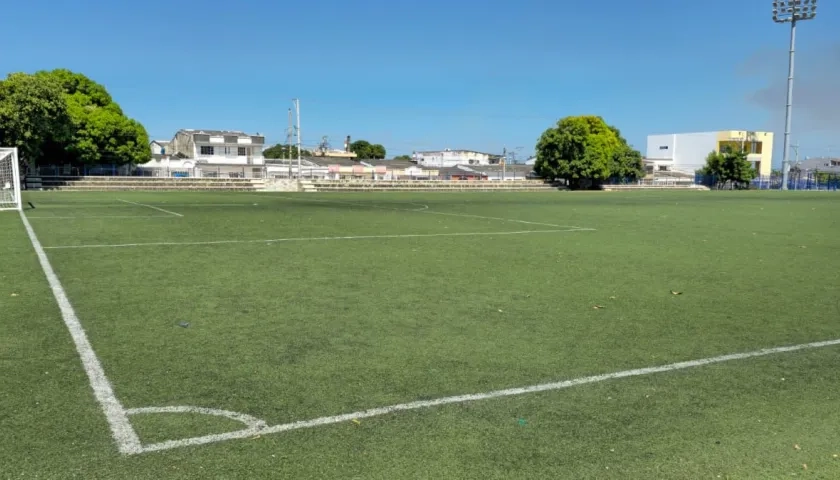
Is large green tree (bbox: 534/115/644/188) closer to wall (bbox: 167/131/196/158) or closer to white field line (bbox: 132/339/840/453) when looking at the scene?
wall (bbox: 167/131/196/158)

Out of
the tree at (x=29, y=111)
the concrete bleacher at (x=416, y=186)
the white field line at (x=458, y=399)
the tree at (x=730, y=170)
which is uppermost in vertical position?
the tree at (x=29, y=111)

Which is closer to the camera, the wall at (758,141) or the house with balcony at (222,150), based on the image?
the house with balcony at (222,150)

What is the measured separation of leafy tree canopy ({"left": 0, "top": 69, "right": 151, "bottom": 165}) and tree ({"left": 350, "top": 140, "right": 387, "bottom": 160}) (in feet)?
265

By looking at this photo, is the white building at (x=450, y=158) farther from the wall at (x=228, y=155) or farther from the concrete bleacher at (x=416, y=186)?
the concrete bleacher at (x=416, y=186)

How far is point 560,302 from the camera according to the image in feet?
21.8

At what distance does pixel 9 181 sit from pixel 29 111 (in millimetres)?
13220

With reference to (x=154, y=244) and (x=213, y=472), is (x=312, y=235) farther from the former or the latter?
(x=213, y=472)

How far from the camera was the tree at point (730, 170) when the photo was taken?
6550cm

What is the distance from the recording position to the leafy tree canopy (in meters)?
35.8

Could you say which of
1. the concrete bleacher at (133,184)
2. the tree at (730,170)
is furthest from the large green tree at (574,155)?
the concrete bleacher at (133,184)

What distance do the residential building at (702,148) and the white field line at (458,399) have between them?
9118cm

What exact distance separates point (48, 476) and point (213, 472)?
2.37ft

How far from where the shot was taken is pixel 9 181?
2467 cm

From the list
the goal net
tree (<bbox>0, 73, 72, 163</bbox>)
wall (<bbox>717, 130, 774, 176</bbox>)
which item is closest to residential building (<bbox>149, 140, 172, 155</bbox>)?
tree (<bbox>0, 73, 72, 163</bbox>)
